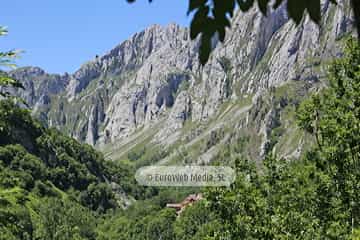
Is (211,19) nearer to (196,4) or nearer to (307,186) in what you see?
(196,4)

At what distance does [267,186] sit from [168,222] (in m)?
→ 121

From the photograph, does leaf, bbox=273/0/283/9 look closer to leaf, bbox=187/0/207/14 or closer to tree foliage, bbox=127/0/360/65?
tree foliage, bbox=127/0/360/65

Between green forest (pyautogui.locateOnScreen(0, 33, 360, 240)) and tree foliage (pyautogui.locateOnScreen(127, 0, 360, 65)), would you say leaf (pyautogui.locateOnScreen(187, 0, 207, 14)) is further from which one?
green forest (pyautogui.locateOnScreen(0, 33, 360, 240))

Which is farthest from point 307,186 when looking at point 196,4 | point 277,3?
point 196,4

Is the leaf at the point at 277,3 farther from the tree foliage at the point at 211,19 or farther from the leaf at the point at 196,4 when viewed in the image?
the leaf at the point at 196,4

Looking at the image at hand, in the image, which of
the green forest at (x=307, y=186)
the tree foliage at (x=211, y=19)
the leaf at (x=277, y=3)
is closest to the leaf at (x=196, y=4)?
the tree foliage at (x=211, y=19)

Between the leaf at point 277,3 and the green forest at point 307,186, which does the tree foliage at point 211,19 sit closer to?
the leaf at point 277,3

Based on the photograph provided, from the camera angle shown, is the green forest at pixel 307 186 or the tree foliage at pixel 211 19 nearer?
the tree foliage at pixel 211 19

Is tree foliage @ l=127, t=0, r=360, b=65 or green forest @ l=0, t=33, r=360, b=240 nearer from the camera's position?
tree foliage @ l=127, t=0, r=360, b=65

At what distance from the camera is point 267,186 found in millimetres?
25406

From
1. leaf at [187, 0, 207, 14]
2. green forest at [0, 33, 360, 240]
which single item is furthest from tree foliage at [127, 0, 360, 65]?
green forest at [0, 33, 360, 240]

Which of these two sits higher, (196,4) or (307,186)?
(307,186)

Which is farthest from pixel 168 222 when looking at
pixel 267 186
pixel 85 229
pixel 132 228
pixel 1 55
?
pixel 1 55

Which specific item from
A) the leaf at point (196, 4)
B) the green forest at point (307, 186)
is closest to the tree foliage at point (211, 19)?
the leaf at point (196, 4)
